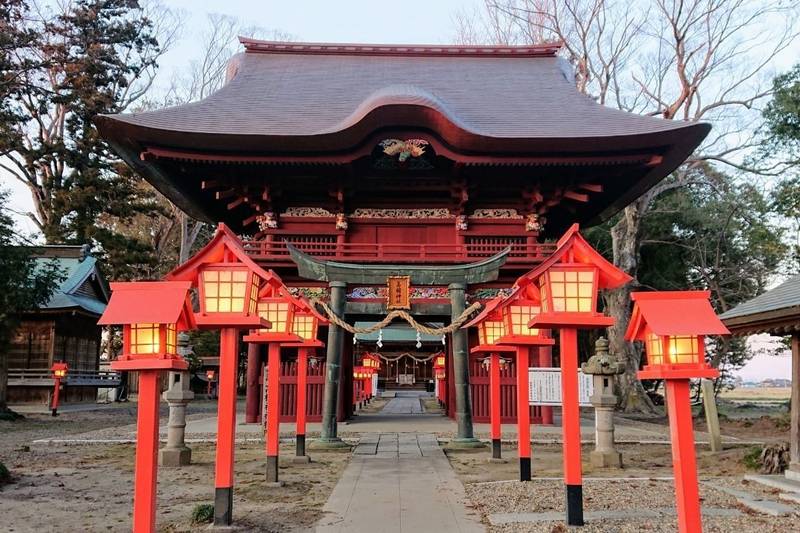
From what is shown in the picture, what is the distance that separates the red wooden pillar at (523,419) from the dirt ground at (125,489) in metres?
2.60

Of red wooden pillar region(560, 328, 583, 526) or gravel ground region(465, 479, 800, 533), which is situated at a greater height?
red wooden pillar region(560, 328, 583, 526)

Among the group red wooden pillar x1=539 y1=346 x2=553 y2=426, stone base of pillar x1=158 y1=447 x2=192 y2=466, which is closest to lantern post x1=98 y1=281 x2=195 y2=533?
stone base of pillar x1=158 y1=447 x2=192 y2=466

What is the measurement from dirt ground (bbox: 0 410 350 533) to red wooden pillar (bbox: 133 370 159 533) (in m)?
1.21

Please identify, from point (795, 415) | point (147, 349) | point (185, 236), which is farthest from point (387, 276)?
point (185, 236)

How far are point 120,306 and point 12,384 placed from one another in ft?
79.7

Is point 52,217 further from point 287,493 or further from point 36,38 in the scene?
point 287,493

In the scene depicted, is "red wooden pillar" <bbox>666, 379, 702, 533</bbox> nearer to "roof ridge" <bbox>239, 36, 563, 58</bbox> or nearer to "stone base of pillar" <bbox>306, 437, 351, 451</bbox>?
"stone base of pillar" <bbox>306, 437, 351, 451</bbox>

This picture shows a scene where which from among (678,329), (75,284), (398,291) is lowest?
(678,329)

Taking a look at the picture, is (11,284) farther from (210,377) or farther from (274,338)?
(210,377)

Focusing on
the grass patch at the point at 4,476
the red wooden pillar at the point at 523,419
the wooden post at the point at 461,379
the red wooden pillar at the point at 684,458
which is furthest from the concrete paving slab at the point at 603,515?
the grass patch at the point at 4,476

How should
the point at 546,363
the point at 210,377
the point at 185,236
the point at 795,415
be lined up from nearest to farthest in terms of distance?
the point at 795,415, the point at 546,363, the point at 185,236, the point at 210,377

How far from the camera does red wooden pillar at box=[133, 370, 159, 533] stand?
192 inches

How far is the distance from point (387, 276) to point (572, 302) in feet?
21.8

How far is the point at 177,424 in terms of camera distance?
33.7ft
